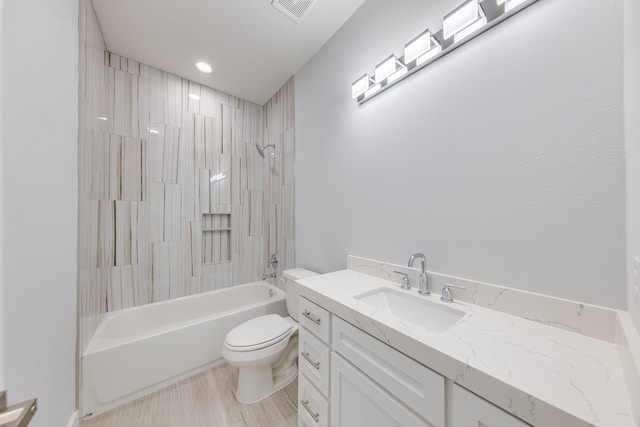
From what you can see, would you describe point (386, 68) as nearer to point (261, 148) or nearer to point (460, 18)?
point (460, 18)

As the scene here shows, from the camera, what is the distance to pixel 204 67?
2.01 meters

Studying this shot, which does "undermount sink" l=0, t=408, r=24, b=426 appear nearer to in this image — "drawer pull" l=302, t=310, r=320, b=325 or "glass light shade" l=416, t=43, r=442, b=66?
"drawer pull" l=302, t=310, r=320, b=325

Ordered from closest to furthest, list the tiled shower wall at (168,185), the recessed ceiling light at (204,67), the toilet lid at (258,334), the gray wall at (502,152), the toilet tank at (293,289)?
the gray wall at (502,152) → the toilet lid at (258,334) → the tiled shower wall at (168,185) → the toilet tank at (293,289) → the recessed ceiling light at (204,67)

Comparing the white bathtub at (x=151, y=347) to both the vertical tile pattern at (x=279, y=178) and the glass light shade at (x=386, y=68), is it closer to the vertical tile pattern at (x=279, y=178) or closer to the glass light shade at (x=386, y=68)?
the vertical tile pattern at (x=279, y=178)

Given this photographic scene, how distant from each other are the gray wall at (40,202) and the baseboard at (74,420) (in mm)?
63

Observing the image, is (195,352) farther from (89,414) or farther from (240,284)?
(240,284)

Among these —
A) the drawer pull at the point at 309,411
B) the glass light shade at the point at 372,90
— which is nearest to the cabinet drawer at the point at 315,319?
the drawer pull at the point at 309,411

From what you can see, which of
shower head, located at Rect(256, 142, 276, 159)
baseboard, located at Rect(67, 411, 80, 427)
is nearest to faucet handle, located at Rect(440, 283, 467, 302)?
baseboard, located at Rect(67, 411, 80, 427)

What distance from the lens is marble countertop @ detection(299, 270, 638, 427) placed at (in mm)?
427

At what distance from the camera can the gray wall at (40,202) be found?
67cm

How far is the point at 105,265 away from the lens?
179cm

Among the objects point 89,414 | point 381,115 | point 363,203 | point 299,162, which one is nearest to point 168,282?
point 89,414

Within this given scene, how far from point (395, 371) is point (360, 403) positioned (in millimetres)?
254

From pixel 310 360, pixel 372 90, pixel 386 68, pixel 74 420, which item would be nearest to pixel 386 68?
pixel 386 68
